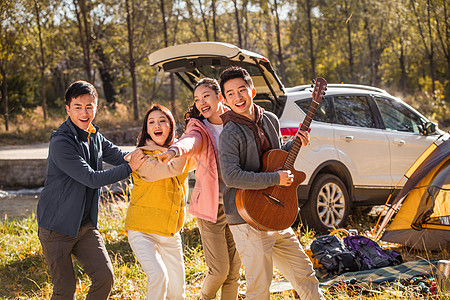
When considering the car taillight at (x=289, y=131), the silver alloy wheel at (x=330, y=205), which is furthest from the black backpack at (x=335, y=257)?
the car taillight at (x=289, y=131)

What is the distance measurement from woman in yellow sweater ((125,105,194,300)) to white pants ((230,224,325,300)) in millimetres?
547

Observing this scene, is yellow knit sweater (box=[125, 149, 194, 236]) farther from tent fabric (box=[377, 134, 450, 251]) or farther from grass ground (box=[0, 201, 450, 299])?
tent fabric (box=[377, 134, 450, 251])

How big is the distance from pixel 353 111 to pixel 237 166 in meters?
4.09

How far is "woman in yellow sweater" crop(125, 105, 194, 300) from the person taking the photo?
11.4 feet

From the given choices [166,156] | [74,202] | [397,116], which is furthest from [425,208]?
[74,202]

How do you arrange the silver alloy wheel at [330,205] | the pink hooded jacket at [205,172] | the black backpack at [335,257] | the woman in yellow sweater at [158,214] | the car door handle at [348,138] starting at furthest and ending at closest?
the car door handle at [348,138], the silver alloy wheel at [330,205], the black backpack at [335,257], the pink hooded jacket at [205,172], the woman in yellow sweater at [158,214]

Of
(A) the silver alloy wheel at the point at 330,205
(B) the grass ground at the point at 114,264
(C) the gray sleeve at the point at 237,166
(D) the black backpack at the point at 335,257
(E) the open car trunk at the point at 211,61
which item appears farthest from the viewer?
(A) the silver alloy wheel at the point at 330,205

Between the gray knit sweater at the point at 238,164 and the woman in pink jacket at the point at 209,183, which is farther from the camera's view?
the woman in pink jacket at the point at 209,183

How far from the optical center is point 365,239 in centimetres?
545

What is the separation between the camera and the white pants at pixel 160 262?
3414mm

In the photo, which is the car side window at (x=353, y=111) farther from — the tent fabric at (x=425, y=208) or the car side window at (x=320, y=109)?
the tent fabric at (x=425, y=208)

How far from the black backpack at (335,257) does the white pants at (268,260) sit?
1.68m

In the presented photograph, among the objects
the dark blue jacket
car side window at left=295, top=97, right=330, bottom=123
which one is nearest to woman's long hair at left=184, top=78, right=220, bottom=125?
the dark blue jacket

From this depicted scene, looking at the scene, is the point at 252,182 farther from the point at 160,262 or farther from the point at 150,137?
the point at 150,137
